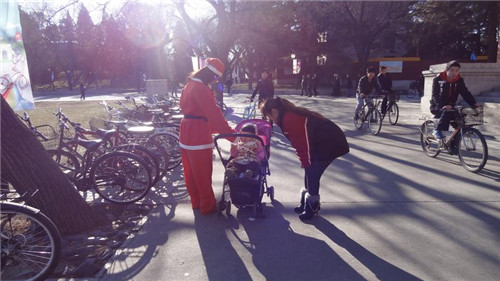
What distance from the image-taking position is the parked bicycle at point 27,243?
121 inches

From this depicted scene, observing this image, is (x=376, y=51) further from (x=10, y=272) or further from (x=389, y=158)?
(x=10, y=272)

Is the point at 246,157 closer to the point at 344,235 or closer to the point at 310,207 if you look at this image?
the point at 310,207

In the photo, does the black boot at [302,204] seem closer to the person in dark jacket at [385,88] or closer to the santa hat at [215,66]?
the santa hat at [215,66]

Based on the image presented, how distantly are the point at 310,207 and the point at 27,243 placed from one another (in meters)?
3.02

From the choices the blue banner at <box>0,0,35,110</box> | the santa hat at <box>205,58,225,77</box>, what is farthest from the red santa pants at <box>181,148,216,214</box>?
the blue banner at <box>0,0,35,110</box>

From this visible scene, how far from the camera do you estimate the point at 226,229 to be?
4.11m

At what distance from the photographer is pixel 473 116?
6.02m

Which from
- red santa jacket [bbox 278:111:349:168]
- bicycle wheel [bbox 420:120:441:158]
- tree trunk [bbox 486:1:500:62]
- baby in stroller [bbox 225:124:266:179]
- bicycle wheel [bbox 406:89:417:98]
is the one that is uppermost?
tree trunk [bbox 486:1:500:62]

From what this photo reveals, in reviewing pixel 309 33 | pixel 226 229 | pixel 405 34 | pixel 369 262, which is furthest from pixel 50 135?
pixel 405 34

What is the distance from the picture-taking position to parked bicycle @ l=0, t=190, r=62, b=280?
307cm

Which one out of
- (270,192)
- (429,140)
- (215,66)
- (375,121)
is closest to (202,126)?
(215,66)

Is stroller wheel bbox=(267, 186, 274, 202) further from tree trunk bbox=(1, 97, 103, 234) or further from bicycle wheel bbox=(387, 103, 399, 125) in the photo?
bicycle wheel bbox=(387, 103, 399, 125)

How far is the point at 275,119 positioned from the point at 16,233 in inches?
113

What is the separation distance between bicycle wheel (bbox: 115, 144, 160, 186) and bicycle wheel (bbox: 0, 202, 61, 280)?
2.04 m
